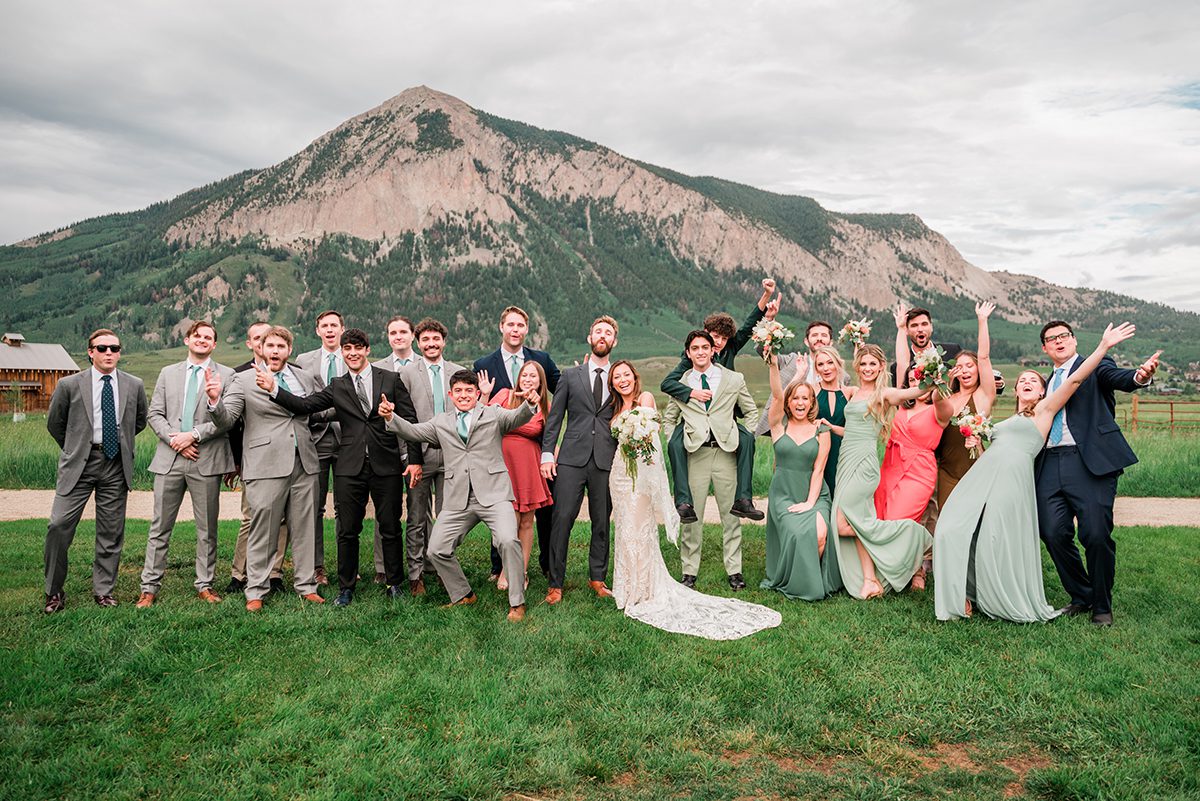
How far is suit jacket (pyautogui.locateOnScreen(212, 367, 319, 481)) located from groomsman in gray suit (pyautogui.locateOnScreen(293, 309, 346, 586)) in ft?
1.34

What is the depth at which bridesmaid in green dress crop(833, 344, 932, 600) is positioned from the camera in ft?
24.6

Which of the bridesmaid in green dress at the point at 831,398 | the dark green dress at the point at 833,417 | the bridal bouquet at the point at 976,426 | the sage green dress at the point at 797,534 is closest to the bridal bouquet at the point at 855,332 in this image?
the bridesmaid in green dress at the point at 831,398

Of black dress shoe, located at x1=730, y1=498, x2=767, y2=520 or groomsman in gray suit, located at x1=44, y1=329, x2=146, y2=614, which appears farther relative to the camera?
black dress shoe, located at x1=730, y1=498, x2=767, y2=520

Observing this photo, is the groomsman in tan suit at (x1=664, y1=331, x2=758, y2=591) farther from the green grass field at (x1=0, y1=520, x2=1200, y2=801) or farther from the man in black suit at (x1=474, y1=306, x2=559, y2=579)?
the man in black suit at (x1=474, y1=306, x2=559, y2=579)

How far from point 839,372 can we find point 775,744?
460cm

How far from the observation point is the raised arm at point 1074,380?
6586 mm

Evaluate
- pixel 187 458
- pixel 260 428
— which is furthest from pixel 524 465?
pixel 187 458

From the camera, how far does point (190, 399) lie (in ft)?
23.9

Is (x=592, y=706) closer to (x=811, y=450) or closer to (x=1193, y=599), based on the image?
(x=811, y=450)

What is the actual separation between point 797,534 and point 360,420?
4636mm

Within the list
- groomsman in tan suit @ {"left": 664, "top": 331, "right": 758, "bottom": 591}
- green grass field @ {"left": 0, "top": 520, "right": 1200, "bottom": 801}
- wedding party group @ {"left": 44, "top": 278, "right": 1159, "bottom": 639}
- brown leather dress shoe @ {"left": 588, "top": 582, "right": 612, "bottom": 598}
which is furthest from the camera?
groomsman in tan suit @ {"left": 664, "top": 331, "right": 758, "bottom": 591}

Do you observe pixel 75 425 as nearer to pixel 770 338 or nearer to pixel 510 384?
pixel 510 384

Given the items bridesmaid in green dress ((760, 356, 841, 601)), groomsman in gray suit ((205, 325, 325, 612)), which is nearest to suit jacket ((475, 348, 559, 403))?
groomsman in gray suit ((205, 325, 325, 612))

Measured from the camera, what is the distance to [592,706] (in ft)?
16.5
